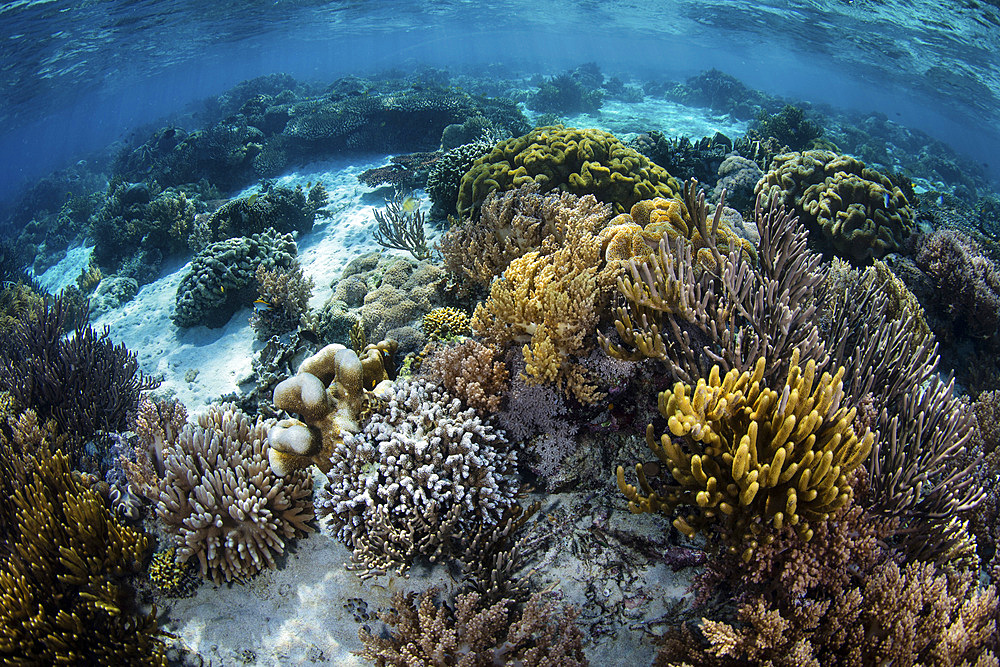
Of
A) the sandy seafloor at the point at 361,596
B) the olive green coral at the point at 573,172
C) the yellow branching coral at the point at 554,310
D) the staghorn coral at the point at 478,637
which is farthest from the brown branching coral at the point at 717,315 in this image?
the olive green coral at the point at 573,172

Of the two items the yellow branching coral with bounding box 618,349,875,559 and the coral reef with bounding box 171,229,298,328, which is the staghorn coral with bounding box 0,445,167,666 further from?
the coral reef with bounding box 171,229,298,328

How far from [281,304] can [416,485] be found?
16.0 ft

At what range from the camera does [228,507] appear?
11.2ft

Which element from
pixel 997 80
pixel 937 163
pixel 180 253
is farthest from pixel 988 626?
pixel 997 80

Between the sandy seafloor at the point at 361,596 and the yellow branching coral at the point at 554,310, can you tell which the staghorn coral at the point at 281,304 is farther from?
the yellow branching coral at the point at 554,310

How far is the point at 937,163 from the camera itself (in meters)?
24.0

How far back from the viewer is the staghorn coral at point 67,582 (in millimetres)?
2842

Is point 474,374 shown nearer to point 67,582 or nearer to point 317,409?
point 317,409

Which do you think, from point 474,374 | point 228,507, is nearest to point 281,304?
point 228,507

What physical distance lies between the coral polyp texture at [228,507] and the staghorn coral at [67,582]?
438 mm

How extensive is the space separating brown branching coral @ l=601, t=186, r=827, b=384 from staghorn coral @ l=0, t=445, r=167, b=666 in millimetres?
4219

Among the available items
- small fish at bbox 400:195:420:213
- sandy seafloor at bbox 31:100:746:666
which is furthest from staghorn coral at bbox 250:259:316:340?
sandy seafloor at bbox 31:100:746:666

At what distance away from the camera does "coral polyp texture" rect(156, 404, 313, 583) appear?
3391mm

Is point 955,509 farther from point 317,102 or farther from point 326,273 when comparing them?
point 317,102
